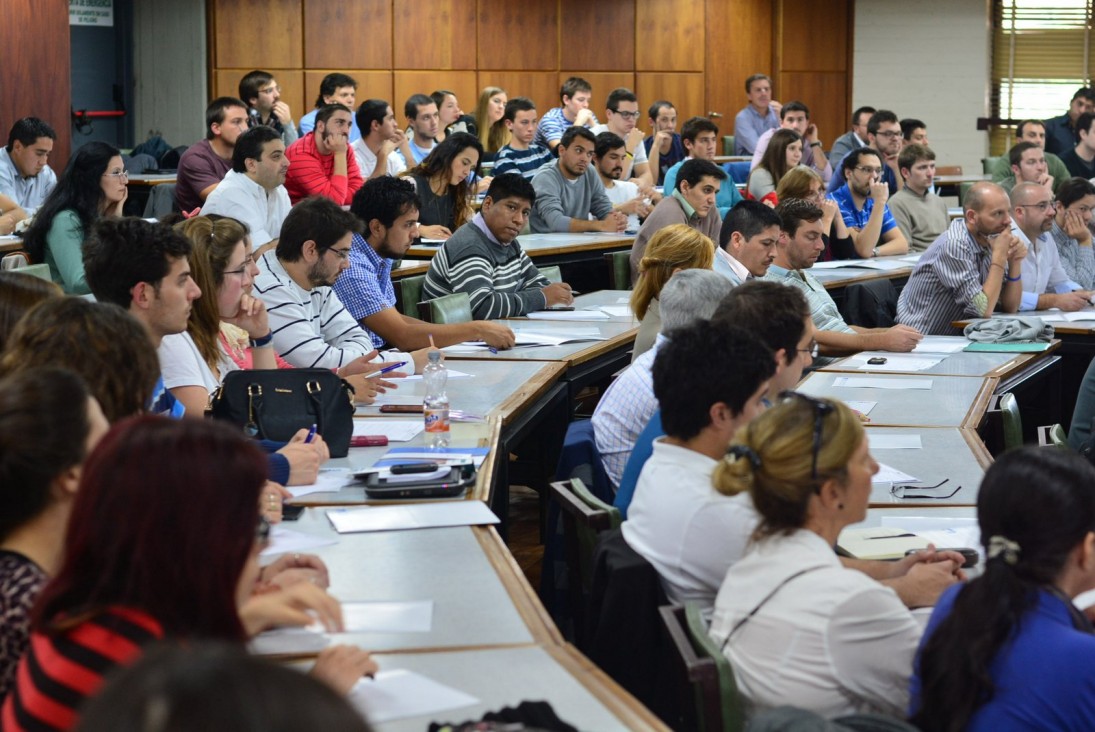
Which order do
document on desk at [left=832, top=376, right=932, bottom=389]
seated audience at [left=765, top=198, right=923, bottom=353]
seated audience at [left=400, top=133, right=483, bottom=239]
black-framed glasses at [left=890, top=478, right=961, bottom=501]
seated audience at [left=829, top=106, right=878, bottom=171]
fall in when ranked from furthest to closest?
seated audience at [left=829, top=106, right=878, bottom=171] → seated audience at [left=400, top=133, right=483, bottom=239] → seated audience at [left=765, top=198, right=923, bottom=353] → document on desk at [left=832, top=376, right=932, bottom=389] → black-framed glasses at [left=890, top=478, right=961, bottom=501]

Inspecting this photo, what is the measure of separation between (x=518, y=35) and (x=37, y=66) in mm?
5972

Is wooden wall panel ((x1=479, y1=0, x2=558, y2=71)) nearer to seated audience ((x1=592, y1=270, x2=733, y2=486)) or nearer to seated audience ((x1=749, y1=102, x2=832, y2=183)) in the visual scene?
seated audience ((x1=749, y1=102, x2=832, y2=183))

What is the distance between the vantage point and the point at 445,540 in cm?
273

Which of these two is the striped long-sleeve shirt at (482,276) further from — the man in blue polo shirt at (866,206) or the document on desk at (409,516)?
the document on desk at (409,516)

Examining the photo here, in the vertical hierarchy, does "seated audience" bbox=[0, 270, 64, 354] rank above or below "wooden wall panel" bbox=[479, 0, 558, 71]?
below

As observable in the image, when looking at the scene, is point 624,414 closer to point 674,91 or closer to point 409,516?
point 409,516

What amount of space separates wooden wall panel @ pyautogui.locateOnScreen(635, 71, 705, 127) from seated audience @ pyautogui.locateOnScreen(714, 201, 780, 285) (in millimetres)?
9031

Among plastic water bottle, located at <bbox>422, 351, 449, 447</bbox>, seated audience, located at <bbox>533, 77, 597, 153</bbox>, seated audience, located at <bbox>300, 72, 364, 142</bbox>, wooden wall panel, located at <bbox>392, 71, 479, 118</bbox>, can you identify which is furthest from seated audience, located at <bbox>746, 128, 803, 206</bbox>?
plastic water bottle, located at <bbox>422, 351, 449, 447</bbox>

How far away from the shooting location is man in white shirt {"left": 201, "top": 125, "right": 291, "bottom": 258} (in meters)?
6.35

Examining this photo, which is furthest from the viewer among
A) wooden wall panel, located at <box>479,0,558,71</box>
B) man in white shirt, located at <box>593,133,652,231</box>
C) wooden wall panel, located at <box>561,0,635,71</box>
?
wooden wall panel, located at <box>561,0,635,71</box>

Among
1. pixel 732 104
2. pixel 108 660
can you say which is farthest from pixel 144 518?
pixel 732 104

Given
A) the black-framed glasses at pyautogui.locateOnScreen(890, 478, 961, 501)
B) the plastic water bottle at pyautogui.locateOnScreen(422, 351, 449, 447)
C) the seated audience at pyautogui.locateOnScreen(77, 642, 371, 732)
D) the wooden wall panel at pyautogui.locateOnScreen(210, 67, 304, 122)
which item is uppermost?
the wooden wall panel at pyautogui.locateOnScreen(210, 67, 304, 122)

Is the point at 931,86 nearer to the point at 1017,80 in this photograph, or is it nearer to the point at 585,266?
the point at 1017,80

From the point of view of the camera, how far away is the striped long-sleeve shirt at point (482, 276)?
5.81 meters
